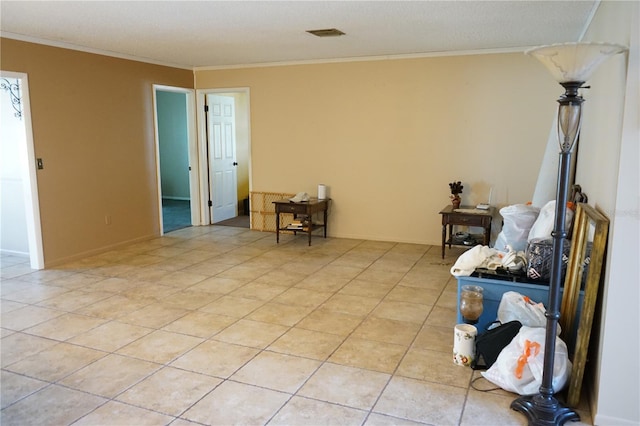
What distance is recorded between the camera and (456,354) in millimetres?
2957

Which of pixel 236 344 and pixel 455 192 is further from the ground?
pixel 455 192

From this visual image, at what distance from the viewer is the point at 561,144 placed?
2305 mm

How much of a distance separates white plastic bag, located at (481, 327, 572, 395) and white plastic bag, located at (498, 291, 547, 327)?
0.50ft

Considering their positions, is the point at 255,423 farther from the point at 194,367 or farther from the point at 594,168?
the point at 594,168

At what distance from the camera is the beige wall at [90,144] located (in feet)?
16.4

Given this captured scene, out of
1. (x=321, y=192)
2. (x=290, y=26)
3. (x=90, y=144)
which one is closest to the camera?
(x=290, y=26)

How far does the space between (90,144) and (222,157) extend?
2.40 m

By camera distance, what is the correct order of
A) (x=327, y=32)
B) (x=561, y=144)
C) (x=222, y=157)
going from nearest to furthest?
(x=561, y=144), (x=327, y=32), (x=222, y=157)

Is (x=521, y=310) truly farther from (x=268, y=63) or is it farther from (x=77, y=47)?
(x=77, y=47)

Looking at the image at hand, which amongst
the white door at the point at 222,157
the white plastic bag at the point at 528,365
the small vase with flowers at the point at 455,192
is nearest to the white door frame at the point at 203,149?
the white door at the point at 222,157

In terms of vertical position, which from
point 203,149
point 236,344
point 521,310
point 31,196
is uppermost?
point 203,149

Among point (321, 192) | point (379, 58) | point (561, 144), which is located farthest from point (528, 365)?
point (379, 58)

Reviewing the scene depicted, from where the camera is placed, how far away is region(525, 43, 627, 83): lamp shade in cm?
210

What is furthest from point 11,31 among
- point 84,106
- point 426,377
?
point 426,377
